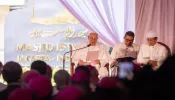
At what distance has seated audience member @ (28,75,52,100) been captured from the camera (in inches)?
72.6

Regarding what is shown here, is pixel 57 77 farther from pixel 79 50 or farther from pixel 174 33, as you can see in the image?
pixel 174 33

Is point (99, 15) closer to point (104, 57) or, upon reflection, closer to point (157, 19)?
point (104, 57)

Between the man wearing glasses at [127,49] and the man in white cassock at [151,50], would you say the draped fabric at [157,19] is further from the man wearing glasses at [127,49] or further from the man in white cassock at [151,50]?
the man wearing glasses at [127,49]

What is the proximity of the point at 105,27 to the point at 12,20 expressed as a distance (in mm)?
2026

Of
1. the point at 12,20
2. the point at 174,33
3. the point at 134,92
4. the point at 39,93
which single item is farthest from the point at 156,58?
the point at 134,92

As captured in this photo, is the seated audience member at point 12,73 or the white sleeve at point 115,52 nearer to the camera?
the seated audience member at point 12,73

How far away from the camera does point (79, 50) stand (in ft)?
19.4

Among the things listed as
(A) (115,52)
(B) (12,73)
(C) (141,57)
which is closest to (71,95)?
(B) (12,73)

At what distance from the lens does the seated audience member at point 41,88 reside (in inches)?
72.6

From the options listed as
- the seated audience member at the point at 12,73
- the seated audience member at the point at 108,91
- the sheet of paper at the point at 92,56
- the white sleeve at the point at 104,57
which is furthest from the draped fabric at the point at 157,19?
the seated audience member at the point at 108,91

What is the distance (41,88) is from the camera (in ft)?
6.15

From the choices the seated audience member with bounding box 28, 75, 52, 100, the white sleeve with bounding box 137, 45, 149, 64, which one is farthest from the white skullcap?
the seated audience member with bounding box 28, 75, 52, 100

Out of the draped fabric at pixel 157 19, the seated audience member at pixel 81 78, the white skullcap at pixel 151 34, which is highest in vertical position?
the draped fabric at pixel 157 19

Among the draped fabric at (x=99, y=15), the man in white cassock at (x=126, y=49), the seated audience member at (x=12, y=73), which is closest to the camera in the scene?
the seated audience member at (x=12, y=73)
